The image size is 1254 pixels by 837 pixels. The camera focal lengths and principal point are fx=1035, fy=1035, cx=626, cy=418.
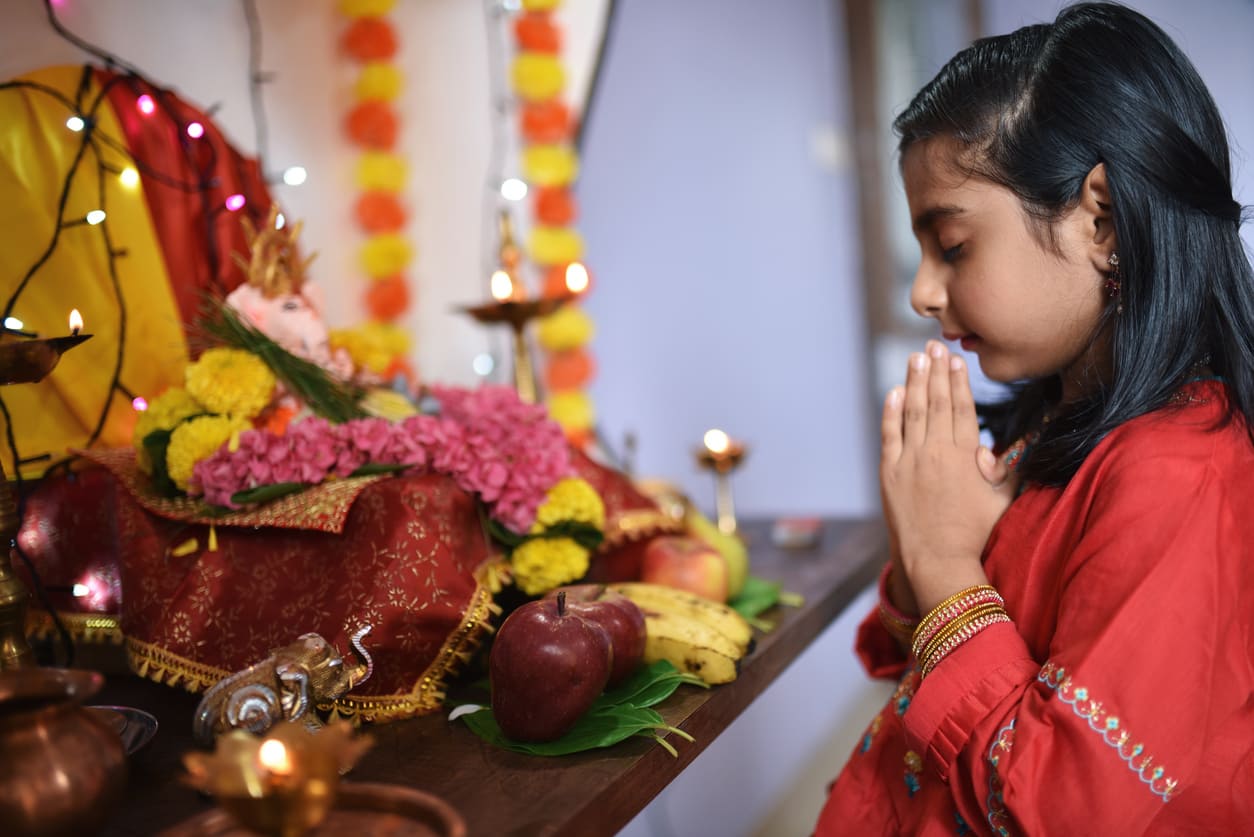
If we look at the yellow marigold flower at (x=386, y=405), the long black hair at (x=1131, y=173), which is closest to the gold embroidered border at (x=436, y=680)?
the yellow marigold flower at (x=386, y=405)

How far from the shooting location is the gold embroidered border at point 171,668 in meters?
1.44

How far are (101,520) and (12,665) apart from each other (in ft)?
1.31

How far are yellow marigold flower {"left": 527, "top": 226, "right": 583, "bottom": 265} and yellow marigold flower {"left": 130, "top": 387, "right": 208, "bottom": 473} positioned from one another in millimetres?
1795

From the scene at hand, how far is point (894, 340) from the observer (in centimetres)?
455

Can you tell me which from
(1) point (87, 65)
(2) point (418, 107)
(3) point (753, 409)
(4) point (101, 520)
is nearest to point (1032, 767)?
(4) point (101, 520)

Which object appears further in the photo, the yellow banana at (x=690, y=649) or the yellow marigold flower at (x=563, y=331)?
the yellow marigold flower at (x=563, y=331)

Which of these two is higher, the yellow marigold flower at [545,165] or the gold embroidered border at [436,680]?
the yellow marigold flower at [545,165]

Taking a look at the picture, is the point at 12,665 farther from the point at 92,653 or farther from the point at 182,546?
the point at 92,653

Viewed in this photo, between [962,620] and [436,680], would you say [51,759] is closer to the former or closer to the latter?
[436,680]

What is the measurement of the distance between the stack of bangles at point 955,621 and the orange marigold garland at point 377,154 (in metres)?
1.77

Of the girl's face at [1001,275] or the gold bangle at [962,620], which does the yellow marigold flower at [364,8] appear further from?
the gold bangle at [962,620]

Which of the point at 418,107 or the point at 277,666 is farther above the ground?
the point at 418,107

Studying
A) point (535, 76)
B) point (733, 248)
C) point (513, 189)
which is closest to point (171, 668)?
point (513, 189)

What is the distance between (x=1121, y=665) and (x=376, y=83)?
7.73ft
